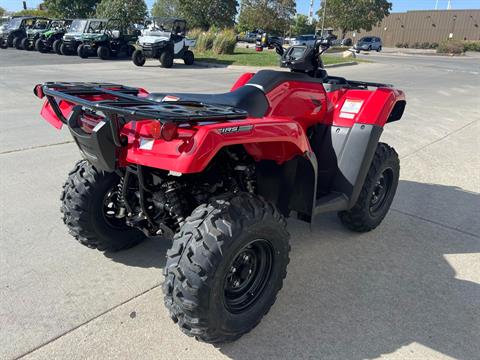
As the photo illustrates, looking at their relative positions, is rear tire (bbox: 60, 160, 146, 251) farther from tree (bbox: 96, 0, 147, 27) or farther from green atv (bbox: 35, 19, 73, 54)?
tree (bbox: 96, 0, 147, 27)

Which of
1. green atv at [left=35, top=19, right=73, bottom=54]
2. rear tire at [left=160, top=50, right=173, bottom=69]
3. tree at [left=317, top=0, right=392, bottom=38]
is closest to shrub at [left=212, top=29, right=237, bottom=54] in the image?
rear tire at [left=160, top=50, right=173, bottom=69]

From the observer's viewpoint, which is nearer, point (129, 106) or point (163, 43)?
point (129, 106)

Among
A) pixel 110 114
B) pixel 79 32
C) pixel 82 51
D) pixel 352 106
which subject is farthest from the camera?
pixel 79 32

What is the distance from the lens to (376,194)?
3.77 m

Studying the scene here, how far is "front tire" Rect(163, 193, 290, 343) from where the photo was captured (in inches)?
81.4

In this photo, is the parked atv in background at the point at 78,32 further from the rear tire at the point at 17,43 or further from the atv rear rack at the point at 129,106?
the atv rear rack at the point at 129,106

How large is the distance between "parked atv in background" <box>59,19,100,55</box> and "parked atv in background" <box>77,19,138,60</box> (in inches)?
10.8

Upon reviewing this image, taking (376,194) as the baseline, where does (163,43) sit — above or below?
above

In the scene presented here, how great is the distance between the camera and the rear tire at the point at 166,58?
17922 mm

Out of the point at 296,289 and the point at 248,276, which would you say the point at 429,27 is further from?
the point at 248,276

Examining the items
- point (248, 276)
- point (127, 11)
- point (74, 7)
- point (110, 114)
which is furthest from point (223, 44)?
point (74, 7)

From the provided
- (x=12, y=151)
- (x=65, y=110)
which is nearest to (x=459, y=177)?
(x=65, y=110)

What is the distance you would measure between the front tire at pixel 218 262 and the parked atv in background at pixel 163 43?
16798 millimetres

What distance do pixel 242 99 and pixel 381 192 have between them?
1.83 m
